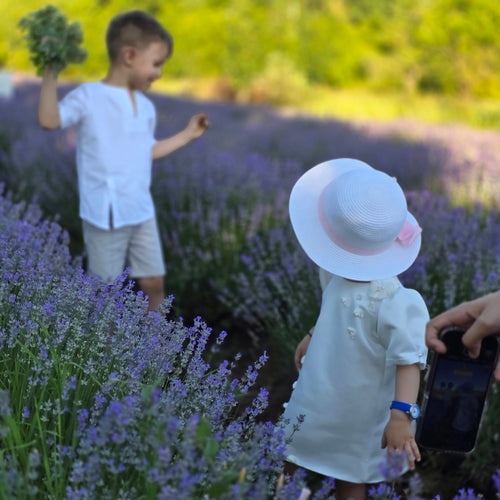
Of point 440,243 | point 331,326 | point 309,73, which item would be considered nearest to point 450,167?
point 440,243

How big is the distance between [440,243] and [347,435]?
148 centimetres

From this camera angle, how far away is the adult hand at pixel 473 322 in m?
1.47

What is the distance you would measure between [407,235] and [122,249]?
5.67ft

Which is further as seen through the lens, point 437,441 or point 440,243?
point 440,243

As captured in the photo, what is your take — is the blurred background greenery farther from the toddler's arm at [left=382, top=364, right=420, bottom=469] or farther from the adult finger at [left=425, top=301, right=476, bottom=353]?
the adult finger at [left=425, top=301, right=476, bottom=353]

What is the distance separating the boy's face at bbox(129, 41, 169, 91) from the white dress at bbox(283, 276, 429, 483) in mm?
1739

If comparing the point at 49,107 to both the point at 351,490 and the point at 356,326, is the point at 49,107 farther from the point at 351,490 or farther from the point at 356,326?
the point at 351,490

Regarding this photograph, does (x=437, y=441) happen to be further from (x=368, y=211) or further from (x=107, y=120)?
(x=107, y=120)

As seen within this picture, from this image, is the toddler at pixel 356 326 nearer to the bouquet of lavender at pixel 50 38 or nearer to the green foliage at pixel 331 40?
the bouquet of lavender at pixel 50 38

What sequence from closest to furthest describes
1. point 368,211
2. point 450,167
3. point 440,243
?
point 368,211, point 440,243, point 450,167

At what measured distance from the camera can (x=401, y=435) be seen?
166 centimetres

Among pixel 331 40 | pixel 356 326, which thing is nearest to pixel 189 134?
pixel 356 326

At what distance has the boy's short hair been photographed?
3.22 meters

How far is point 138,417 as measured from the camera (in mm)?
1373
